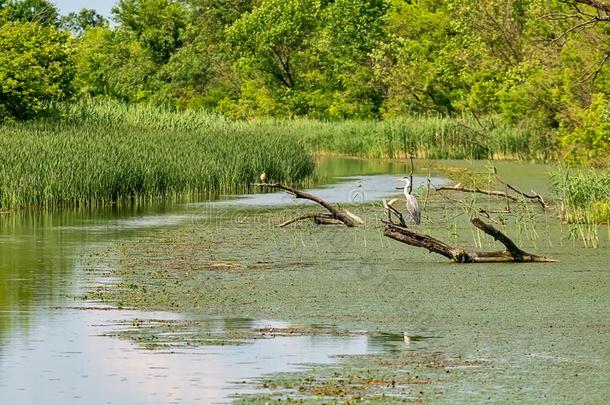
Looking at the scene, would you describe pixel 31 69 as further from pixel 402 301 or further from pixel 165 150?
pixel 402 301

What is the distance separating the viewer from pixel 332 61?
60750mm

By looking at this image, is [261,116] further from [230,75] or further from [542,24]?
[542,24]

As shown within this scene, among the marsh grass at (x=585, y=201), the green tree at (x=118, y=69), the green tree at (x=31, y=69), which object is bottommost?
the marsh grass at (x=585, y=201)

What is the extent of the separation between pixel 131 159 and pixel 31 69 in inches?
497

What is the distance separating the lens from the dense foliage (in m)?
36.9

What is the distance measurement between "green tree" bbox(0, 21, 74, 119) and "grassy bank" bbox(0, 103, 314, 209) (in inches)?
39.6

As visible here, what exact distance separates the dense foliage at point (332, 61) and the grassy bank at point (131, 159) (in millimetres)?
4801

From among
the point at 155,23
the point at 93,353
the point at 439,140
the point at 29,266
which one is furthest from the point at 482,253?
the point at 155,23

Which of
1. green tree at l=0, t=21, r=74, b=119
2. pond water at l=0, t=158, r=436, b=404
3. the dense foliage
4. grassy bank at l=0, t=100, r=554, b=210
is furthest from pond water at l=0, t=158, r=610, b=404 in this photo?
green tree at l=0, t=21, r=74, b=119

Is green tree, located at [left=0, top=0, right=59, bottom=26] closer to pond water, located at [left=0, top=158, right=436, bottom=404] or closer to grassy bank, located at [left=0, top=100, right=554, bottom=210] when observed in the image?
grassy bank, located at [left=0, top=100, right=554, bottom=210]

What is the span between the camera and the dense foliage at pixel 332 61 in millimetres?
36938

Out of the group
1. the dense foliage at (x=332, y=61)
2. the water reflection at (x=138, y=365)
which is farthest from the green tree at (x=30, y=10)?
the water reflection at (x=138, y=365)

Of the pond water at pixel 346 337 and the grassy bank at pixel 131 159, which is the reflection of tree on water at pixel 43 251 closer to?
the pond water at pixel 346 337

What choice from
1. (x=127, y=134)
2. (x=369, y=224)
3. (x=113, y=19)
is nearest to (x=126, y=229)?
(x=369, y=224)
